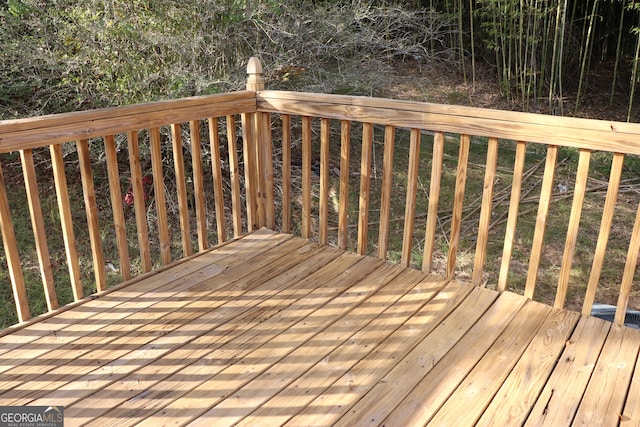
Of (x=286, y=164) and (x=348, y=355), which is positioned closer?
(x=348, y=355)

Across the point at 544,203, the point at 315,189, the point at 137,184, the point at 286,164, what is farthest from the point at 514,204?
the point at 315,189

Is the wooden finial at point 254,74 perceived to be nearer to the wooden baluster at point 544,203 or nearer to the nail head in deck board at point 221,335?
the nail head in deck board at point 221,335

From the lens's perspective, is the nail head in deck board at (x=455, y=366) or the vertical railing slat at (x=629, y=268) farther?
the vertical railing slat at (x=629, y=268)

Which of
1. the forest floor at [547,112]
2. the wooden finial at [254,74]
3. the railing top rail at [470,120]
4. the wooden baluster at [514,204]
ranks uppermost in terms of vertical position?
the wooden finial at [254,74]

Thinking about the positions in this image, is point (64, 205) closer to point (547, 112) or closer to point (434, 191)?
point (434, 191)

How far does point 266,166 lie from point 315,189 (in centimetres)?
240

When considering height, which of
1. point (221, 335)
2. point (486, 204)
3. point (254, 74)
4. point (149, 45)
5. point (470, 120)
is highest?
point (149, 45)

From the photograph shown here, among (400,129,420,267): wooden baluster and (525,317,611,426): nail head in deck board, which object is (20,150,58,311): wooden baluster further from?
(525,317,611,426): nail head in deck board

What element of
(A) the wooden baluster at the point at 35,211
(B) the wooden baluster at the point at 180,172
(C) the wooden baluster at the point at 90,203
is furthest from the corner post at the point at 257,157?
(A) the wooden baluster at the point at 35,211

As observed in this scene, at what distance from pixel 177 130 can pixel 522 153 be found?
158 cm

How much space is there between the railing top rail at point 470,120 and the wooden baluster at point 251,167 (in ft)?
0.45

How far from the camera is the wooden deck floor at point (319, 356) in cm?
166
